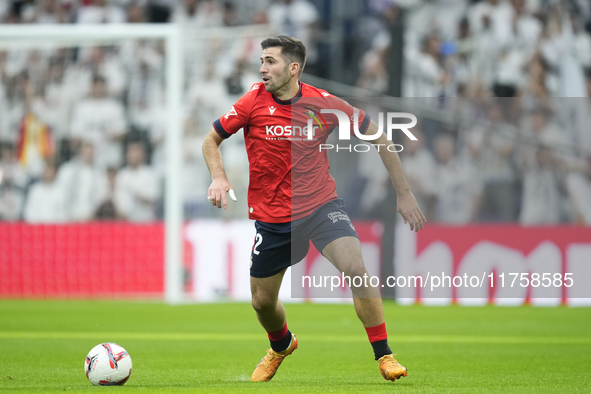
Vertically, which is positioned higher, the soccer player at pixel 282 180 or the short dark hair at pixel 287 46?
the short dark hair at pixel 287 46

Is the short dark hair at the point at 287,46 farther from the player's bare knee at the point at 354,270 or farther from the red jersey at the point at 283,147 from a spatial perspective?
the player's bare knee at the point at 354,270

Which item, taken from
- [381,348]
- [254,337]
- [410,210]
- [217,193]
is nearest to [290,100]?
[217,193]

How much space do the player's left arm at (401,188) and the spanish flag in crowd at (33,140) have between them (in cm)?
1012

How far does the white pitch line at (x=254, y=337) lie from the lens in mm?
8836

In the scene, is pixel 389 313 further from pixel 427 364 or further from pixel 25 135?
pixel 25 135

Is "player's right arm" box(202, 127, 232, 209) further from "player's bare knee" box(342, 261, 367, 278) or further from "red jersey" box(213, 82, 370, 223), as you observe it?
"player's bare knee" box(342, 261, 367, 278)

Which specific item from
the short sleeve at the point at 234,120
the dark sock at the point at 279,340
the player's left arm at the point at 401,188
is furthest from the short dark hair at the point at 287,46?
the dark sock at the point at 279,340

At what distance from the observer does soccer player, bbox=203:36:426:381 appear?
586cm

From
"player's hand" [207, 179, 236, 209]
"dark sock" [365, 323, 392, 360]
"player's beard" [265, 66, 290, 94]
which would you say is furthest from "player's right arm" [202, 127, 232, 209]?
"dark sock" [365, 323, 392, 360]

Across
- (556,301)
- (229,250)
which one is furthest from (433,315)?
(229,250)

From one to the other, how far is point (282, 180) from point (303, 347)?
2.86 metres

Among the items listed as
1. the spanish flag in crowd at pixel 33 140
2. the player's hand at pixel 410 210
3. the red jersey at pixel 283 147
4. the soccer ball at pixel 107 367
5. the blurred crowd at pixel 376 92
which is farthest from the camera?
the spanish flag in crowd at pixel 33 140

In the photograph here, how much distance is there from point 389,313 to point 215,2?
27.6 feet

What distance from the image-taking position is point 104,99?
1511 cm
